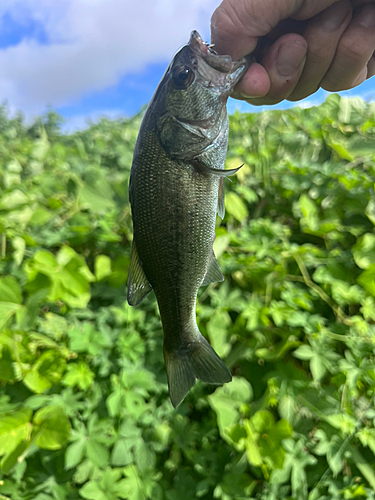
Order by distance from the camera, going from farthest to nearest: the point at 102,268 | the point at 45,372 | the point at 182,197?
the point at 102,268 < the point at 45,372 < the point at 182,197

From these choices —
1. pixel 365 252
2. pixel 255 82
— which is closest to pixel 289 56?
pixel 255 82

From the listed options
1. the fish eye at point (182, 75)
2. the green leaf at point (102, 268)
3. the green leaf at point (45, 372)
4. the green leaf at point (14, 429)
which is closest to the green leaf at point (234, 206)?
the green leaf at point (102, 268)

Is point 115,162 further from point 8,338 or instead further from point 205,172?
point 205,172

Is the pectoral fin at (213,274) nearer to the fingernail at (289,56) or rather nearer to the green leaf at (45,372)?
the fingernail at (289,56)

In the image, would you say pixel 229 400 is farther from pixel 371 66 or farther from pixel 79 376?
pixel 371 66

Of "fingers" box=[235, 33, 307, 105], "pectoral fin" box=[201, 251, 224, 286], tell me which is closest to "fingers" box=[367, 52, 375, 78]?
"fingers" box=[235, 33, 307, 105]

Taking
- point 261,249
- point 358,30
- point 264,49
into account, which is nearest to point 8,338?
point 261,249
